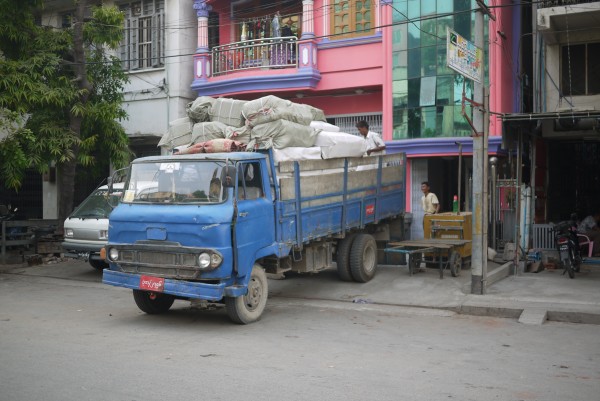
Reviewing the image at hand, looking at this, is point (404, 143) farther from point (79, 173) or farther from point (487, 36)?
point (79, 173)

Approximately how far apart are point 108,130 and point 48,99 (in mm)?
1977

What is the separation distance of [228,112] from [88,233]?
4.83 metres

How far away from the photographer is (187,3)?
64.4ft

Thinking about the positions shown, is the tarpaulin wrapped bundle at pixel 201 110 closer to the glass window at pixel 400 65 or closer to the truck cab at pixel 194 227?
the truck cab at pixel 194 227

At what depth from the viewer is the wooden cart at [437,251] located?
39.1 ft

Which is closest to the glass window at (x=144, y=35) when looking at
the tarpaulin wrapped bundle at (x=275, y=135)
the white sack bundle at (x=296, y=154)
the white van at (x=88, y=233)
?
the white van at (x=88, y=233)

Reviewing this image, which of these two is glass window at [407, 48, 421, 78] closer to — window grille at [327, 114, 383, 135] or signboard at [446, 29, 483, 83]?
window grille at [327, 114, 383, 135]

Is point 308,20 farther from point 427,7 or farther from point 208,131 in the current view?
point 208,131

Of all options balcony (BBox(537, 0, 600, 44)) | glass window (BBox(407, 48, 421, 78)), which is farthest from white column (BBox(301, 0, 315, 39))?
balcony (BBox(537, 0, 600, 44))

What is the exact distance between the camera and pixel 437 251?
12289 millimetres

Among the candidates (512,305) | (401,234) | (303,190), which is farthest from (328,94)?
(512,305)

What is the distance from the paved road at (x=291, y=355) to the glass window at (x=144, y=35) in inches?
450

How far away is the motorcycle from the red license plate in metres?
7.73

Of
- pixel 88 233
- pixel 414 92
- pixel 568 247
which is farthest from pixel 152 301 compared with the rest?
pixel 414 92
